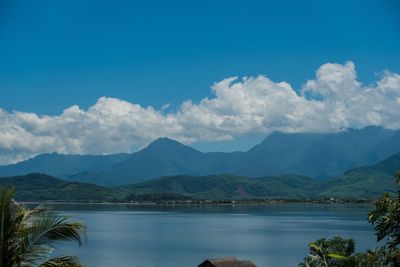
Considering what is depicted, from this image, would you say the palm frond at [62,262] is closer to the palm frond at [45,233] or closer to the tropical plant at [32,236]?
the tropical plant at [32,236]

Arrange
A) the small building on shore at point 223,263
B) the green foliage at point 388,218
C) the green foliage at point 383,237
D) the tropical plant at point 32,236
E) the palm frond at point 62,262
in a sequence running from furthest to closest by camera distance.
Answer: the small building on shore at point 223,263 → the green foliage at point 388,218 → the green foliage at point 383,237 → the palm frond at point 62,262 → the tropical plant at point 32,236

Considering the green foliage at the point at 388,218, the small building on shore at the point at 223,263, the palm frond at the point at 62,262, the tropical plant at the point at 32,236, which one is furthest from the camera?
the small building on shore at the point at 223,263

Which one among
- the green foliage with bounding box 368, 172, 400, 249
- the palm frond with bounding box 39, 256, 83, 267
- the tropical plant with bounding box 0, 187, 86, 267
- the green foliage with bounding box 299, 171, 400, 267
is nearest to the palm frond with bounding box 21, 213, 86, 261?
the tropical plant with bounding box 0, 187, 86, 267

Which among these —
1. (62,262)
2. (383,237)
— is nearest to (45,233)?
(62,262)

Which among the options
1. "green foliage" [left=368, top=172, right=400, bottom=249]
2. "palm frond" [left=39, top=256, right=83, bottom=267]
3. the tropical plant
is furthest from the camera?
"green foliage" [left=368, top=172, right=400, bottom=249]

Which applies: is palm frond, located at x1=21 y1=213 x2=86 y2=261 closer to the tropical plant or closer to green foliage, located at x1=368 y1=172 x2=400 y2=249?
the tropical plant

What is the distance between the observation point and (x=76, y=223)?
9.98 m

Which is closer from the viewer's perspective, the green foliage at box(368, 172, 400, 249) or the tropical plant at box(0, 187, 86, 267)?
the tropical plant at box(0, 187, 86, 267)

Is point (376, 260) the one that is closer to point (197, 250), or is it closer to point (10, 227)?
point (10, 227)

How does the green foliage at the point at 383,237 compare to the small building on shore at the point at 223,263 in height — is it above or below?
above

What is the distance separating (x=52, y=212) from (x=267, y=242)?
3432 inches

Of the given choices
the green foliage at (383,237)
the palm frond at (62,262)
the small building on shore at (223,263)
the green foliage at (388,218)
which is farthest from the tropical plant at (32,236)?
the small building on shore at (223,263)

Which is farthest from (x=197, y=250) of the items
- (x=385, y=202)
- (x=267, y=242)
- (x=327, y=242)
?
(x=385, y=202)

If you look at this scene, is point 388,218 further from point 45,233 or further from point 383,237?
point 45,233
